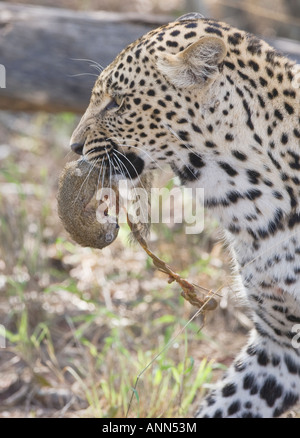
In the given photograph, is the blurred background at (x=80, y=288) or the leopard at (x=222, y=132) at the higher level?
the leopard at (x=222, y=132)

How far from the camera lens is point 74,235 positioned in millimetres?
4055

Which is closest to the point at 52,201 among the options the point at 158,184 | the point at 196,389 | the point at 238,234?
the point at 158,184

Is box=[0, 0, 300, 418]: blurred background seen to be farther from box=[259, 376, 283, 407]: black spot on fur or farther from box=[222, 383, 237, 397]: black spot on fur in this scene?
box=[259, 376, 283, 407]: black spot on fur

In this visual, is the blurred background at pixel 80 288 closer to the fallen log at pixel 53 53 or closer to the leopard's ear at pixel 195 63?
the fallen log at pixel 53 53

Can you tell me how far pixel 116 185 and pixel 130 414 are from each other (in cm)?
133

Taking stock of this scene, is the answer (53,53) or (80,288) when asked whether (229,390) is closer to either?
(80,288)

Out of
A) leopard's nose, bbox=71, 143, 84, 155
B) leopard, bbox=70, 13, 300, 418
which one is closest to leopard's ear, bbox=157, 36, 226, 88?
leopard, bbox=70, 13, 300, 418

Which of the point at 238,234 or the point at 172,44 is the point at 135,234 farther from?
the point at 172,44

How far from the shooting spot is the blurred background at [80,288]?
520 centimetres

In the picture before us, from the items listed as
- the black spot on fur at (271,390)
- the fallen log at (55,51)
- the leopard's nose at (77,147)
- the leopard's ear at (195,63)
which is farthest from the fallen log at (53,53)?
the black spot on fur at (271,390)

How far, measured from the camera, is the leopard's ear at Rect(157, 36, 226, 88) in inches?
145

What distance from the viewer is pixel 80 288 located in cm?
637

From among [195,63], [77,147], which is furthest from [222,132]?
[77,147]

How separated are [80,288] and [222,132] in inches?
110
